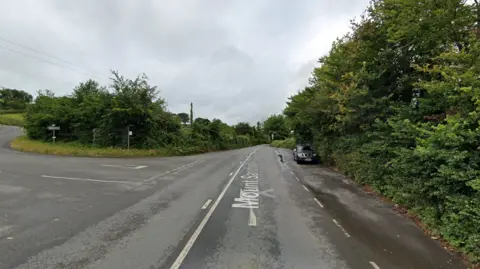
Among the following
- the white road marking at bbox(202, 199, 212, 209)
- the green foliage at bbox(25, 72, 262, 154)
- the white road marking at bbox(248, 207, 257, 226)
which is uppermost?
the green foliage at bbox(25, 72, 262, 154)

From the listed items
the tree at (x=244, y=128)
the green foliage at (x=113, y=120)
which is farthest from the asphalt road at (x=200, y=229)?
the tree at (x=244, y=128)

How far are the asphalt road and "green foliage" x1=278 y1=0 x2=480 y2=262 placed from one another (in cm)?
102

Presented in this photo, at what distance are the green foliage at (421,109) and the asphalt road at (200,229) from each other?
40.2 inches

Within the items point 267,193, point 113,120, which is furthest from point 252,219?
point 113,120

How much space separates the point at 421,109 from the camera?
9945 millimetres

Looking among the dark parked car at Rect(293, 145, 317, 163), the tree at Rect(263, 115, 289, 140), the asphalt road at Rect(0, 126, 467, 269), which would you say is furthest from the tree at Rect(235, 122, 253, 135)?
the asphalt road at Rect(0, 126, 467, 269)

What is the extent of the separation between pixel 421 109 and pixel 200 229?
855 cm

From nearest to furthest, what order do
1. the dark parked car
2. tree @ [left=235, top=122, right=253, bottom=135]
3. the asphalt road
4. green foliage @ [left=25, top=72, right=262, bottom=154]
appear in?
the asphalt road → the dark parked car → green foliage @ [left=25, top=72, right=262, bottom=154] → tree @ [left=235, top=122, right=253, bottom=135]

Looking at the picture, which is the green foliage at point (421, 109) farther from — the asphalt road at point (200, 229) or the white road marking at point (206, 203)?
the white road marking at point (206, 203)

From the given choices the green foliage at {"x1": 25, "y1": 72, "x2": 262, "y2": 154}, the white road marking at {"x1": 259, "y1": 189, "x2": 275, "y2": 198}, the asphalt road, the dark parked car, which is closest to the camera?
the asphalt road

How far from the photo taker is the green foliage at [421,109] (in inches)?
253

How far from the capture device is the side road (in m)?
5.34

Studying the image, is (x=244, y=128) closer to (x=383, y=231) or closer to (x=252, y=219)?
(x=252, y=219)

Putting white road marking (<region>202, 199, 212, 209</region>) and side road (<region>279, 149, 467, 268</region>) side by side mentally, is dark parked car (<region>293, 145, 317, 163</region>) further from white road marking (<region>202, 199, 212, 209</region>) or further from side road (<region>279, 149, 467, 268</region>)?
white road marking (<region>202, 199, 212, 209</region>)
